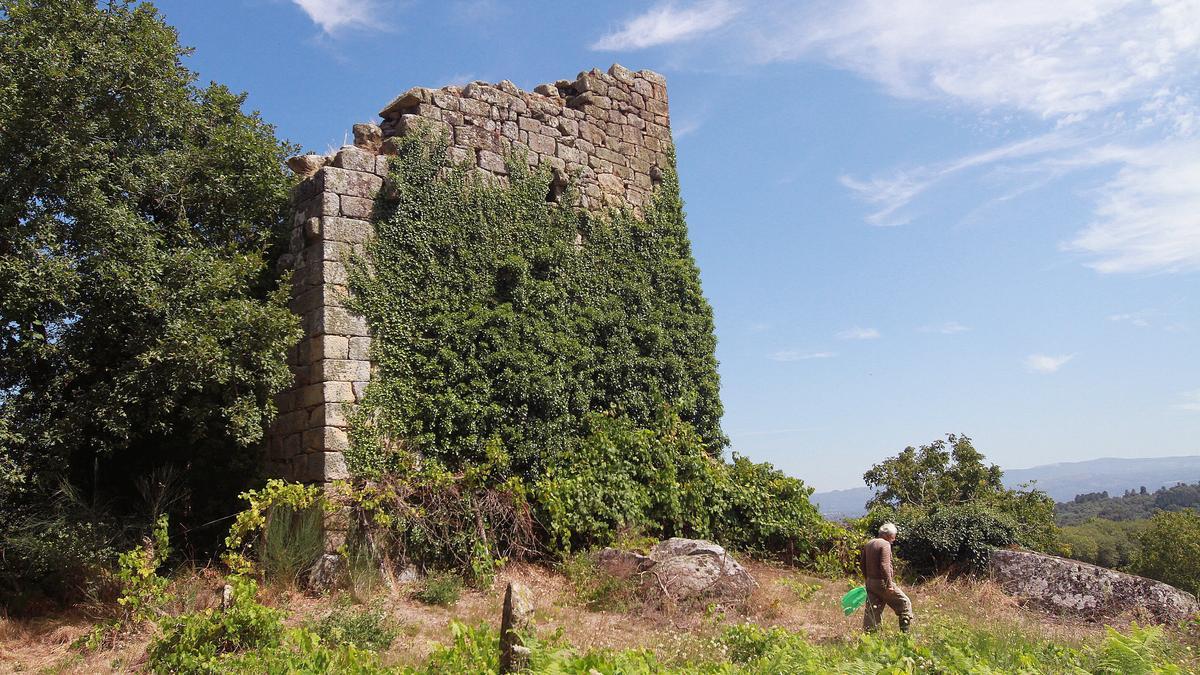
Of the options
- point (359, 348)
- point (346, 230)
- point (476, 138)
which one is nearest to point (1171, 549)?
point (476, 138)

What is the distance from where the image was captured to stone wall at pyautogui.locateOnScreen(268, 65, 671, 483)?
30.7 feet

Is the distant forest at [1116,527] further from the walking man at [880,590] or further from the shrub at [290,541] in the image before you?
the shrub at [290,541]

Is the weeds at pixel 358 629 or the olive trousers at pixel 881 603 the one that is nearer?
the weeds at pixel 358 629

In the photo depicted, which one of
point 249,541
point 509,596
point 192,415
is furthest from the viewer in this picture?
point 249,541

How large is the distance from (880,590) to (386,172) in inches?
299

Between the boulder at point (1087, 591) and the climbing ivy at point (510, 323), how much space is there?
4640 millimetres

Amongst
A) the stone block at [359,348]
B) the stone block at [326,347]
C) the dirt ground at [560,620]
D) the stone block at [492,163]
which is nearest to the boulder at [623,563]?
the dirt ground at [560,620]

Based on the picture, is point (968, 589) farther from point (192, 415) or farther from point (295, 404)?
point (192, 415)

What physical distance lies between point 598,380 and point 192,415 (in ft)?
17.9

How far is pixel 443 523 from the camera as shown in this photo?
9.51m

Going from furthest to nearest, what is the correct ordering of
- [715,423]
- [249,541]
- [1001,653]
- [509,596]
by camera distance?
[715,423] → [249,541] → [1001,653] → [509,596]

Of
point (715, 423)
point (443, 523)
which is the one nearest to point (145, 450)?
point (443, 523)

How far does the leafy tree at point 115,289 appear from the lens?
8.05 meters

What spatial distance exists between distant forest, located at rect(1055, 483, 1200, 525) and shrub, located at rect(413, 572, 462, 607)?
216ft
